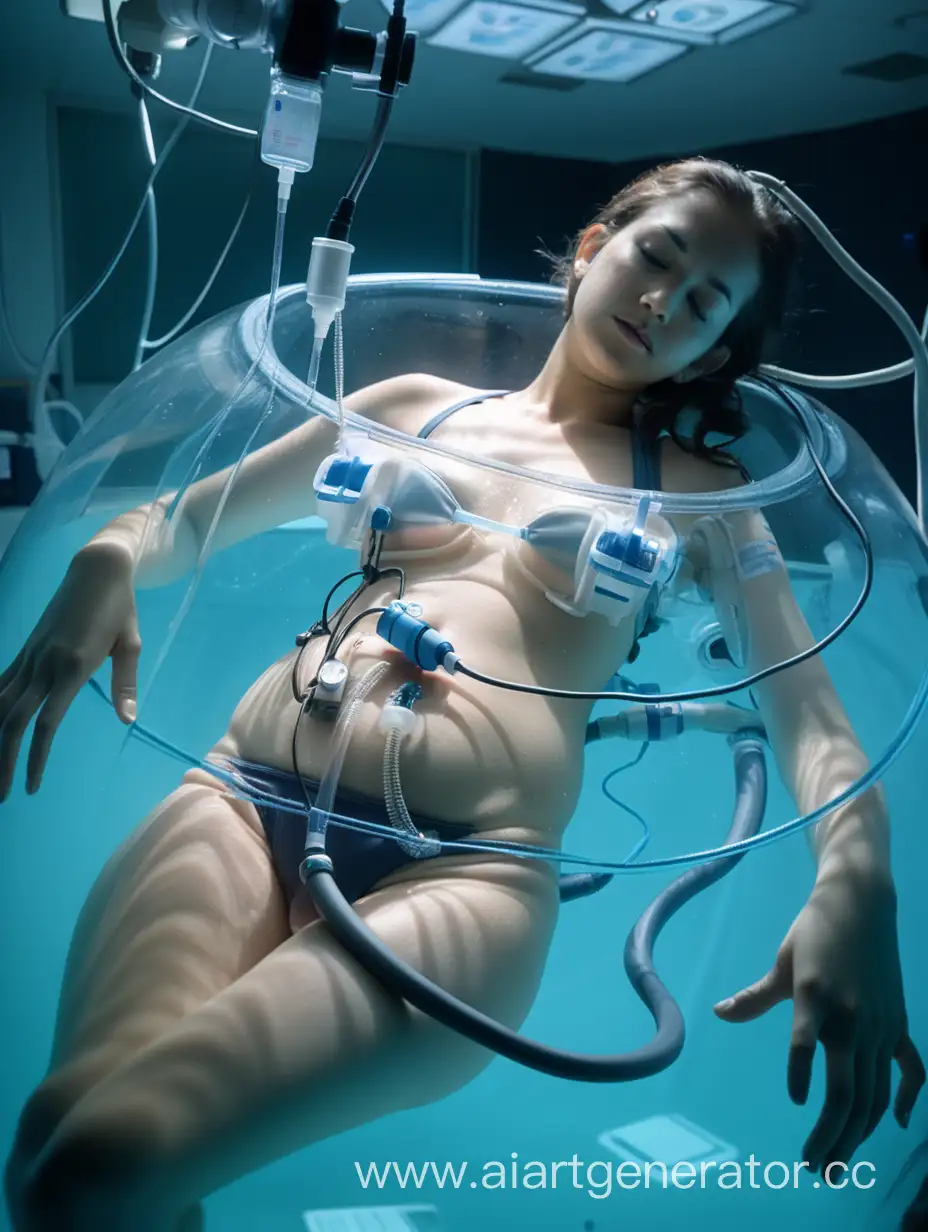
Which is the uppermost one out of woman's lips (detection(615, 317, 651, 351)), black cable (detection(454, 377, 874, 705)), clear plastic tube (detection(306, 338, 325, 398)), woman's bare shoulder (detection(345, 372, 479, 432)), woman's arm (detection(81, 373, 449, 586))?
woman's lips (detection(615, 317, 651, 351))

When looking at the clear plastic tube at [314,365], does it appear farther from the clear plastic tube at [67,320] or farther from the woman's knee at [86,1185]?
the clear plastic tube at [67,320]

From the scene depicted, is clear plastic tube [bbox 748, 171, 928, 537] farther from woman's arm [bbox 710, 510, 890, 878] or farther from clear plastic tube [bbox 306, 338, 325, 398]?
clear plastic tube [bbox 306, 338, 325, 398]

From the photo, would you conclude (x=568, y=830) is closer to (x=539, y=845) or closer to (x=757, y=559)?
(x=539, y=845)

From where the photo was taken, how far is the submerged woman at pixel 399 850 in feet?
2.05

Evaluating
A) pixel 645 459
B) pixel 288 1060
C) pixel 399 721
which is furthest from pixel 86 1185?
pixel 645 459

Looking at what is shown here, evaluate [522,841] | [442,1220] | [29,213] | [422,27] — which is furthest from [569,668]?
[29,213]

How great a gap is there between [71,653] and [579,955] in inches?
19.3

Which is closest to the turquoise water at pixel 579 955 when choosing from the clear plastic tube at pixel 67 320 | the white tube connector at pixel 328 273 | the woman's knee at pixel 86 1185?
the woman's knee at pixel 86 1185

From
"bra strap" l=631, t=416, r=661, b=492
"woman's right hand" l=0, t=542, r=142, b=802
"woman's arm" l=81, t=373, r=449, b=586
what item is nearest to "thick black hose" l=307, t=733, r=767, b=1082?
"woman's right hand" l=0, t=542, r=142, b=802

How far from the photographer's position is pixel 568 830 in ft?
2.84

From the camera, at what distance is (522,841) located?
805mm

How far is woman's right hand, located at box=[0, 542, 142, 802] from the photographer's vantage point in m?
0.77

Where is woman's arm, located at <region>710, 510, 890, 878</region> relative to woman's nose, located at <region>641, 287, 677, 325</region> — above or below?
below

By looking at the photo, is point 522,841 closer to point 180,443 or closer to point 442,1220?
point 442,1220
